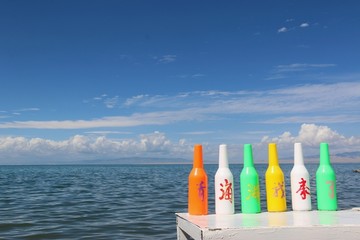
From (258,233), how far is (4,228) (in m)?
11.8

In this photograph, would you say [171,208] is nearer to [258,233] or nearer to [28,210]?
[28,210]

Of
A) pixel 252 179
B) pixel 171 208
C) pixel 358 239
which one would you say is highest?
pixel 252 179

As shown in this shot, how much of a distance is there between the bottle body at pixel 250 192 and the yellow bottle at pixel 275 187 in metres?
0.16

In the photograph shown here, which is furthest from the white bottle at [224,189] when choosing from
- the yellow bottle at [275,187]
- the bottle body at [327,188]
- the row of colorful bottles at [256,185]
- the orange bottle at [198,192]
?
the bottle body at [327,188]

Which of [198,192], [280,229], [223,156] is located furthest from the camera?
[223,156]

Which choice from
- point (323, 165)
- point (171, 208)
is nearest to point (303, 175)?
point (323, 165)

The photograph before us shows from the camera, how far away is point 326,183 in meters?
3.54

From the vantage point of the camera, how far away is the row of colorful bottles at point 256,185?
11.1 ft

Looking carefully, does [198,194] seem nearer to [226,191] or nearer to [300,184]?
[226,191]

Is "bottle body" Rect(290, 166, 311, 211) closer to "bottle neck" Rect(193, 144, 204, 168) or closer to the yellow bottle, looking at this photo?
the yellow bottle

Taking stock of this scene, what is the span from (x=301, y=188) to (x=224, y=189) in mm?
709

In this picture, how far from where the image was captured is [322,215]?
10.4 ft

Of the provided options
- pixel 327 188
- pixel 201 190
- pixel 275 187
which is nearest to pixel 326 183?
pixel 327 188

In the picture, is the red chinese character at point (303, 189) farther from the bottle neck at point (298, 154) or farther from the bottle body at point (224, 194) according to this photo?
the bottle body at point (224, 194)
